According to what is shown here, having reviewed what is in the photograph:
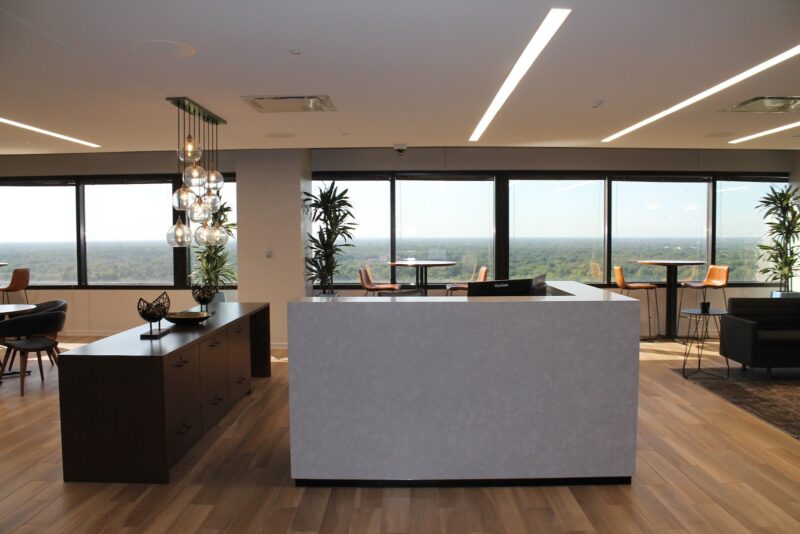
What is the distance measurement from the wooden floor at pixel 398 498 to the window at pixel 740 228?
5.40 meters

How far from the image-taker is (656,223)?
9375 mm

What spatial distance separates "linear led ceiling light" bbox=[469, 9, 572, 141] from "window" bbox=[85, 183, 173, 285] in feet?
19.8

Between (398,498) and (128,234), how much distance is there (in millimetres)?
7498

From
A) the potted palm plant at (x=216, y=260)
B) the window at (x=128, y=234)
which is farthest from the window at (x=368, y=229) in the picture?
the window at (x=128, y=234)

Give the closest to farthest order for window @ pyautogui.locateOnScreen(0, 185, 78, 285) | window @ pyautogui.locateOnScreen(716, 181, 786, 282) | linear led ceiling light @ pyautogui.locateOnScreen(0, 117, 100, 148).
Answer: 1. linear led ceiling light @ pyautogui.locateOnScreen(0, 117, 100, 148)
2. window @ pyautogui.locateOnScreen(716, 181, 786, 282)
3. window @ pyautogui.locateOnScreen(0, 185, 78, 285)

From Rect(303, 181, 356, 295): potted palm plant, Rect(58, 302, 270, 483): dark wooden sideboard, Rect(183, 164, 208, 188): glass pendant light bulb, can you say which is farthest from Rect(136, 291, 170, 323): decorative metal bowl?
Rect(303, 181, 356, 295): potted palm plant

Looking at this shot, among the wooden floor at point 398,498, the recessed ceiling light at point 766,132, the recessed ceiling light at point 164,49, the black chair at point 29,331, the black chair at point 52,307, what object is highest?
the recessed ceiling light at point 766,132

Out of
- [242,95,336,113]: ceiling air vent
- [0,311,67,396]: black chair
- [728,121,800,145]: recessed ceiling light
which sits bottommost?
[0,311,67,396]: black chair

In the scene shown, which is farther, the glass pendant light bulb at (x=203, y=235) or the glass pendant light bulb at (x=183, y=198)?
the glass pendant light bulb at (x=203, y=235)

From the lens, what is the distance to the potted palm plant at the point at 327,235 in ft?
27.6

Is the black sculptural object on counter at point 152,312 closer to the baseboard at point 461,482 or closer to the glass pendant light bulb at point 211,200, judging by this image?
the glass pendant light bulb at point 211,200

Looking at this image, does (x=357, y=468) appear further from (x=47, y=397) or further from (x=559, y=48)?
(x=47, y=397)

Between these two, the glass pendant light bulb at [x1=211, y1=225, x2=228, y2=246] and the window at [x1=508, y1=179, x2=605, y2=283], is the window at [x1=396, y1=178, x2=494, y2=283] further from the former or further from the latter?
the glass pendant light bulb at [x1=211, y1=225, x2=228, y2=246]

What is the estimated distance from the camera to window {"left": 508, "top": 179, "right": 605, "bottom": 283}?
9258 millimetres
